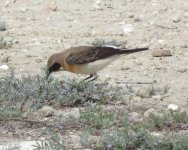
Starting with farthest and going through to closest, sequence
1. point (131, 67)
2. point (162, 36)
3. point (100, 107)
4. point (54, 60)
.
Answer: point (162, 36), point (131, 67), point (54, 60), point (100, 107)

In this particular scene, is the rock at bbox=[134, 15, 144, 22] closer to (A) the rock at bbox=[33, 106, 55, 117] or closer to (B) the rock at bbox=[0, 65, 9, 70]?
(B) the rock at bbox=[0, 65, 9, 70]

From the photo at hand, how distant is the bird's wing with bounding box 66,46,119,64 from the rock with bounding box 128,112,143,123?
96 cm

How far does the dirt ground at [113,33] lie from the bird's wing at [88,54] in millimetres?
641

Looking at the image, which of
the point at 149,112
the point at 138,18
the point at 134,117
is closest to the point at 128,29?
Answer: the point at 138,18

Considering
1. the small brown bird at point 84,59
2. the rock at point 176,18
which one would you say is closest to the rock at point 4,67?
the small brown bird at point 84,59

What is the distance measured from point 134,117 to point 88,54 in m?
1.13

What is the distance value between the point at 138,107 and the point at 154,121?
76 centimetres

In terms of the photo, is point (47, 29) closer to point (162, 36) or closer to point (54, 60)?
point (162, 36)

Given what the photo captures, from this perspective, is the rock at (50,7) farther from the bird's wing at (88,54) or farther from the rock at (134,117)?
the rock at (134,117)

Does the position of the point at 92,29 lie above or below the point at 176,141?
below

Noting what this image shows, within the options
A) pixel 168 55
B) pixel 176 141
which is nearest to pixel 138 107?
pixel 176 141

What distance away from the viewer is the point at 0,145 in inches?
250

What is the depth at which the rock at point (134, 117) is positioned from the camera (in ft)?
23.1

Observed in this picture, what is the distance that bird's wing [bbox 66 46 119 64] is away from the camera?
8.02 m
